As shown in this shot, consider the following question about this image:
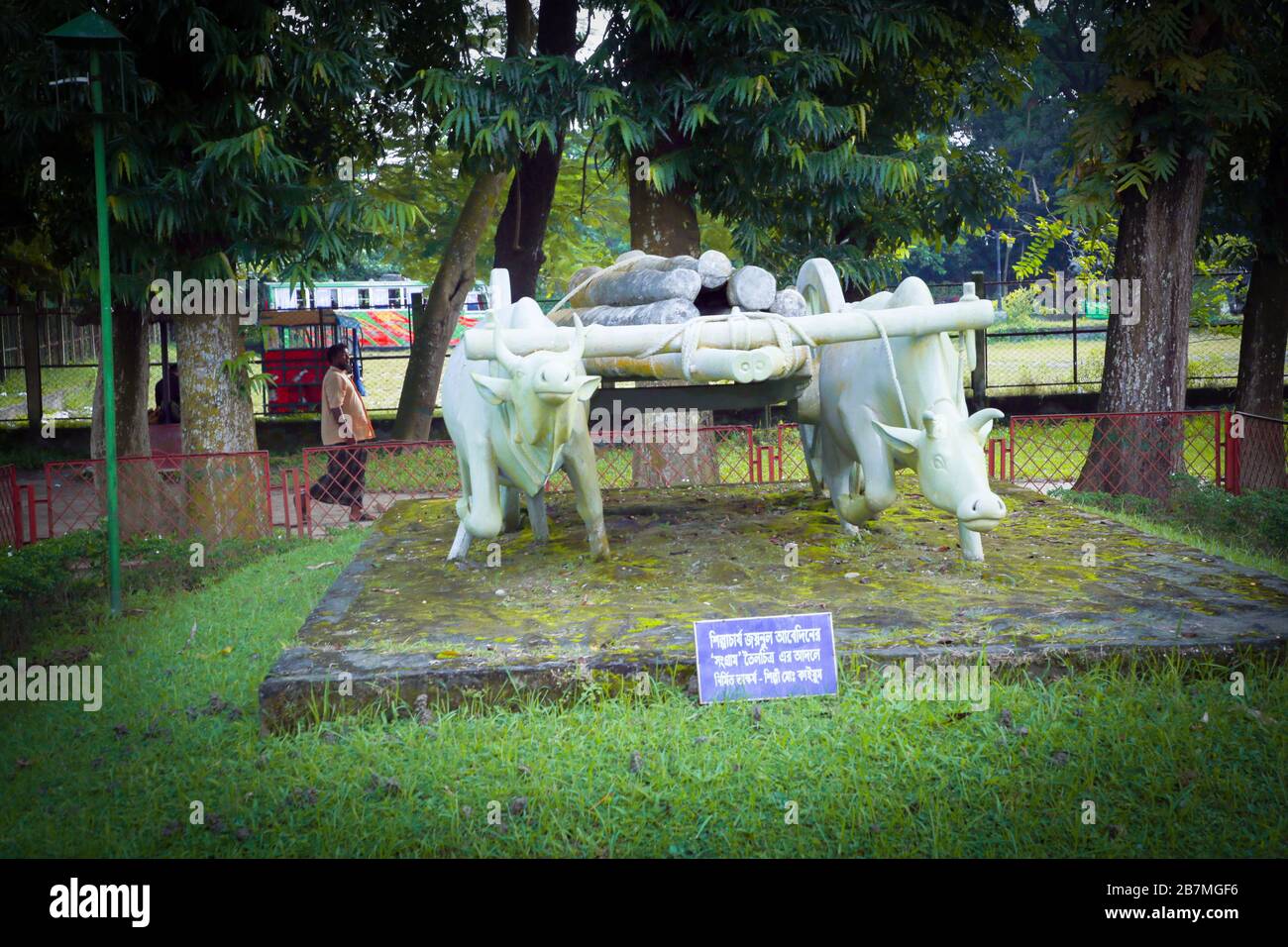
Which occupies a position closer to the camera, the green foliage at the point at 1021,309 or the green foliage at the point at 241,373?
the green foliage at the point at 241,373

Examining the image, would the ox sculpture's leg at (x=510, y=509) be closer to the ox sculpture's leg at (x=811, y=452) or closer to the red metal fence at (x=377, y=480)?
the red metal fence at (x=377, y=480)

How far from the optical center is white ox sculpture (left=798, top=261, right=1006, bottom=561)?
579 cm

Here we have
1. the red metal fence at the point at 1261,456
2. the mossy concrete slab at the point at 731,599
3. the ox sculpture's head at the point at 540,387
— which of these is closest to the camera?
the mossy concrete slab at the point at 731,599

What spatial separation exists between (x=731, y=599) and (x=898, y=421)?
Answer: 134 cm

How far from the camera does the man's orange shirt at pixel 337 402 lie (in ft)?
35.4

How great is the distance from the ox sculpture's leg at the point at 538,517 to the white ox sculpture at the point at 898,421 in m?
1.70

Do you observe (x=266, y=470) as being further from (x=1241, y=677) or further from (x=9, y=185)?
(x=1241, y=677)

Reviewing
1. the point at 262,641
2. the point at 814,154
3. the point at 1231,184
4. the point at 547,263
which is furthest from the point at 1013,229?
the point at 262,641

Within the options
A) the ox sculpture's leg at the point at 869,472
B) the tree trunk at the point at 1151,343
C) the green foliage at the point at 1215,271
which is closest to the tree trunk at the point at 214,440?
the ox sculpture's leg at the point at 869,472

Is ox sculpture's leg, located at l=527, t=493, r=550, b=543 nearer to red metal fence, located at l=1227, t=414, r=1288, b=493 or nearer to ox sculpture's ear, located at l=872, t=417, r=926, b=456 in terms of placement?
ox sculpture's ear, located at l=872, t=417, r=926, b=456

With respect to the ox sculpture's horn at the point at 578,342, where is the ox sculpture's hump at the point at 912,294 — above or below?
above

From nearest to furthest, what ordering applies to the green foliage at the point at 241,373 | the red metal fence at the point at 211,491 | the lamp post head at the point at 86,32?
the lamp post head at the point at 86,32, the red metal fence at the point at 211,491, the green foliage at the point at 241,373

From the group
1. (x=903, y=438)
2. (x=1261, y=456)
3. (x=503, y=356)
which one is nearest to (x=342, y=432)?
(x=503, y=356)

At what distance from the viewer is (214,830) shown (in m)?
4.04
